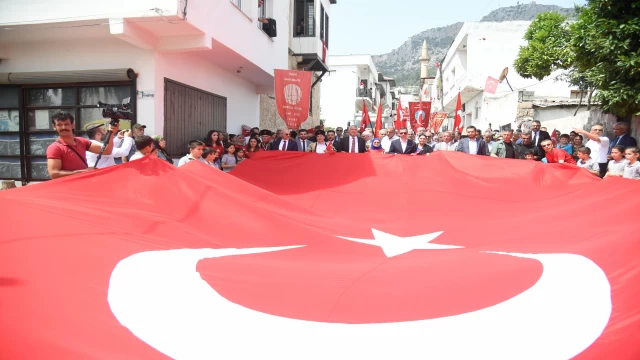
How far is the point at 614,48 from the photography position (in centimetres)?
820

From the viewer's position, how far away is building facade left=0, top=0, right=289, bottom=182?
25.0ft

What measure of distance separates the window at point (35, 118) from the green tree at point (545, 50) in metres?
12.8

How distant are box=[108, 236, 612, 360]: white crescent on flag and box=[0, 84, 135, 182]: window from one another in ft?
21.7

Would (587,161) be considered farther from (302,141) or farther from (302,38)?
(302,38)

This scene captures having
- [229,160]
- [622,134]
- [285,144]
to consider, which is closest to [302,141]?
[285,144]

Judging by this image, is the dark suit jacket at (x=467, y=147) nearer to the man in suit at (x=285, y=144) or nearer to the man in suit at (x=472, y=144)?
the man in suit at (x=472, y=144)

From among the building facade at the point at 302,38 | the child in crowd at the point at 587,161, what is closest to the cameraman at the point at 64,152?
the child in crowd at the point at 587,161

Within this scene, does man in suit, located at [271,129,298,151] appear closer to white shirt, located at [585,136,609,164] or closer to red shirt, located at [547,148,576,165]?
red shirt, located at [547,148,576,165]

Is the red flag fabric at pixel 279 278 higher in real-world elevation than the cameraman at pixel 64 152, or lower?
lower

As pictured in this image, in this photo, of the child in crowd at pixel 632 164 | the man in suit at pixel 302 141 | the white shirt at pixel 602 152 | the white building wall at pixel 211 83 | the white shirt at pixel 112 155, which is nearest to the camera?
the white shirt at pixel 112 155

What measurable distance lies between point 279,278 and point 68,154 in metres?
2.57

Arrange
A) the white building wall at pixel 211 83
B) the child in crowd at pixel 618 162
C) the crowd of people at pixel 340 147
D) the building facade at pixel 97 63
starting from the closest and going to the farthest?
the crowd of people at pixel 340 147
the child in crowd at pixel 618 162
the building facade at pixel 97 63
the white building wall at pixel 211 83

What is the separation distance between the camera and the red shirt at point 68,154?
4.18 m

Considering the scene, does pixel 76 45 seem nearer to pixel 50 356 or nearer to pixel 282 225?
pixel 282 225
